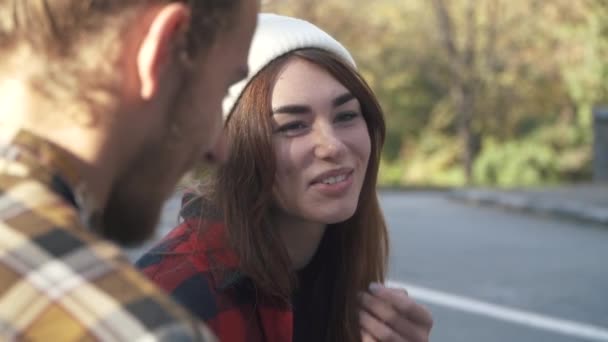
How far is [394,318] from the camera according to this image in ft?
8.55

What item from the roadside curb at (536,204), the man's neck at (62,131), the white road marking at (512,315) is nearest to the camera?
the man's neck at (62,131)

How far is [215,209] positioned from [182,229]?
0.33 ft

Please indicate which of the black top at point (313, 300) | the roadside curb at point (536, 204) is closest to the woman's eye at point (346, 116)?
the black top at point (313, 300)

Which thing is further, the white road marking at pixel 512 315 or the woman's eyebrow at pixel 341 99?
the white road marking at pixel 512 315

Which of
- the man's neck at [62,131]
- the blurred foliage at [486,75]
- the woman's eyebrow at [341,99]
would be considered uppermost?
the man's neck at [62,131]

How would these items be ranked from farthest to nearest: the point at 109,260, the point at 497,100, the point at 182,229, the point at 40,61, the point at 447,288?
the point at 497,100, the point at 447,288, the point at 182,229, the point at 40,61, the point at 109,260

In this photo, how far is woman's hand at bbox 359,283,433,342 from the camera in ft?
8.52

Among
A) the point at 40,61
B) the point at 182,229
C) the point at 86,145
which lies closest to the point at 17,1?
the point at 40,61

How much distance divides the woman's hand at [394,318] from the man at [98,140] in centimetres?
129

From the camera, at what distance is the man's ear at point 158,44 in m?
1.20

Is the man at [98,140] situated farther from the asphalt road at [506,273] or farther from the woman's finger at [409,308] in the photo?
the asphalt road at [506,273]

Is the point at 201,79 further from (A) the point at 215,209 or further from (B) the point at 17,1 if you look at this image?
(A) the point at 215,209

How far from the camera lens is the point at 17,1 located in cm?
121

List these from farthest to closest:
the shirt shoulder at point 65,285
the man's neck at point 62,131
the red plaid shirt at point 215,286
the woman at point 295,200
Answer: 1. the woman at point 295,200
2. the red plaid shirt at point 215,286
3. the man's neck at point 62,131
4. the shirt shoulder at point 65,285
